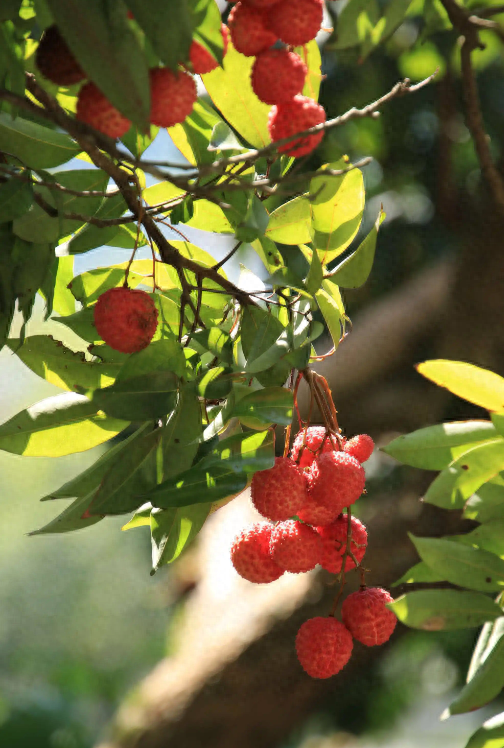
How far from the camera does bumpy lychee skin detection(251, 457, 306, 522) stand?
0.56 m

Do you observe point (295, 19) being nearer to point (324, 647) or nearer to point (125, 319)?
point (125, 319)

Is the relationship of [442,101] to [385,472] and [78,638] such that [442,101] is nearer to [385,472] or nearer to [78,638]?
[385,472]

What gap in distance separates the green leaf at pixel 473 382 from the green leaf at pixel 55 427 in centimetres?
29

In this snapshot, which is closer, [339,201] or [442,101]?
[339,201]

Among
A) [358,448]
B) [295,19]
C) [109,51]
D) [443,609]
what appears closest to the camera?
[109,51]

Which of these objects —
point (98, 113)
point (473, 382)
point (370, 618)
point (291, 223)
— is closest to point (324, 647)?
point (370, 618)

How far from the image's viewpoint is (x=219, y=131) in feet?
1.75

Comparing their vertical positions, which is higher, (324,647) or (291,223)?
(291,223)

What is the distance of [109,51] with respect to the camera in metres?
0.33

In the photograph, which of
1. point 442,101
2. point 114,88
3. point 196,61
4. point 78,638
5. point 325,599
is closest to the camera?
point 114,88

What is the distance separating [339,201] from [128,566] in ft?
6.96

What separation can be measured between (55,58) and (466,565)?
1.57 ft

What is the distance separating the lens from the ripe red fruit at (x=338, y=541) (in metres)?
0.64

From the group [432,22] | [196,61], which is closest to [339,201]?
[196,61]
